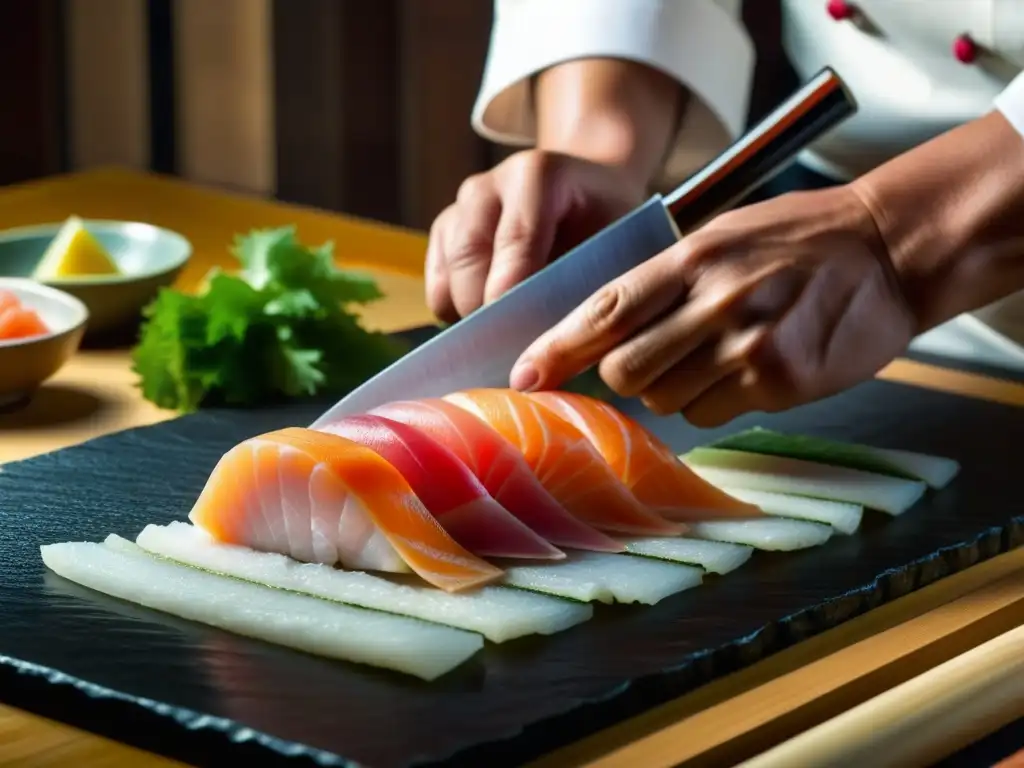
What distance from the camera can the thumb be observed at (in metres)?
2.04

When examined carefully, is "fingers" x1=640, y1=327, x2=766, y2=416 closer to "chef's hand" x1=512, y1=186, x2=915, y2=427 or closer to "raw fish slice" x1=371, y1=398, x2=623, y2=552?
"chef's hand" x1=512, y1=186, x2=915, y2=427

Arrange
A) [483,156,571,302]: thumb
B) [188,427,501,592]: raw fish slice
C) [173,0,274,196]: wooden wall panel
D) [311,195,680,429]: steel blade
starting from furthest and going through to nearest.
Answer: [173,0,274,196]: wooden wall panel, [483,156,571,302]: thumb, [311,195,680,429]: steel blade, [188,427,501,592]: raw fish slice

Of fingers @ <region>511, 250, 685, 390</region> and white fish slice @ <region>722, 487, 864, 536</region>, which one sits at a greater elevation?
fingers @ <region>511, 250, 685, 390</region>

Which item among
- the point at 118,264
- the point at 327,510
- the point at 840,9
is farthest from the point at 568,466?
the point at 118,264

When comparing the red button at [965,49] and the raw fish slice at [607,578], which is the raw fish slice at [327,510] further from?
the red button at [965,49]

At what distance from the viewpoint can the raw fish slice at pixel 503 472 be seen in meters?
1.67

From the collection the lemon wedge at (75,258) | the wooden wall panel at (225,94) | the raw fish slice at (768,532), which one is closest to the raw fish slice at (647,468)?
the raw fish slice at (768,532)

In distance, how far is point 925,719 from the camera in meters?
1.26

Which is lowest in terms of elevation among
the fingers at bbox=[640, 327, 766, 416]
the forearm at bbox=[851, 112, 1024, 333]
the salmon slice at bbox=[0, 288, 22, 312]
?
the salmon slice at bbox=[0, 288, 22, 312]

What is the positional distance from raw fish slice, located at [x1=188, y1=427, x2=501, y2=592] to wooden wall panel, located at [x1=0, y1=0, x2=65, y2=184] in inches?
119

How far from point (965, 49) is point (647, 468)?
33.1 inches

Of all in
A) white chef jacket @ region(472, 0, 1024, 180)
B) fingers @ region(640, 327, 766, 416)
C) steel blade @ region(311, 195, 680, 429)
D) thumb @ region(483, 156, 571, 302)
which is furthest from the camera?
white chef jacket @ region(472, 0, 1024, 180)

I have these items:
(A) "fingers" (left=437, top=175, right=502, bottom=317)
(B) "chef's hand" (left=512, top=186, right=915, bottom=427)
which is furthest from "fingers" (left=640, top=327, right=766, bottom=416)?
(A) "fingers" (left=437, top=175, right=502, bottom=317)

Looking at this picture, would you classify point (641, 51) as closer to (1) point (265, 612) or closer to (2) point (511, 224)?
(2) point (511, 224)
